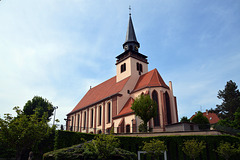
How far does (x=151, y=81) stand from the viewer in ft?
114

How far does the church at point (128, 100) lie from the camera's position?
31969 millimetres

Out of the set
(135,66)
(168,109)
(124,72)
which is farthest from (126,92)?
(168,109)

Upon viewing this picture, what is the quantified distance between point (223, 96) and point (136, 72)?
19685mm

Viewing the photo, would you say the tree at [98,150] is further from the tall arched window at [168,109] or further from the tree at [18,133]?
the tall arched window at [168,109]

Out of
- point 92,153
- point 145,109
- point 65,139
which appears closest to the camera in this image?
point 92,153

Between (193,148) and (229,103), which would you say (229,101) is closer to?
(229,103)

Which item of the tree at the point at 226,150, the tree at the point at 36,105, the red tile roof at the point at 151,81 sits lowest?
the tree at the point at 226,150

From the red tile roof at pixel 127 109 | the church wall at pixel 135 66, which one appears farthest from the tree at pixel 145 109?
the church wall at pixel 135 66

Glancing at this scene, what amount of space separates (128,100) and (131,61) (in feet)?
26.4

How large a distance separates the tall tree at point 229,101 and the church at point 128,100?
1343cm

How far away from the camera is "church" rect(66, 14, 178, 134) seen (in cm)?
3197

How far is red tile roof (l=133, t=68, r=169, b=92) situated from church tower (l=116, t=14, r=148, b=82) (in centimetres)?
276

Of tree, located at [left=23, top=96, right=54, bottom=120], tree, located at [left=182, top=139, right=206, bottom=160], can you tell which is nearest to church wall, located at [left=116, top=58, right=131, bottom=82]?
tree, located at [left=23, top=96, right=54, bottom=120]

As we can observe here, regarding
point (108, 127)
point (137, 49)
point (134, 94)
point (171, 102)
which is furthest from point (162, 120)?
point (137, 49)
